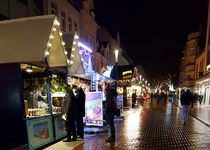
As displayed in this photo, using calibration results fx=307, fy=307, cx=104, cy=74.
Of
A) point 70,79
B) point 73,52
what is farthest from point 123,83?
point 73,52

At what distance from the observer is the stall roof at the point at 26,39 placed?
8.20 metres

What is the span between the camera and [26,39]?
28.0 feet

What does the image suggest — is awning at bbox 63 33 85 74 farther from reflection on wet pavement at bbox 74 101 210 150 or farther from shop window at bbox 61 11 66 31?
shop window at bbox 61 11 66 31

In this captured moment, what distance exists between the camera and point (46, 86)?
34.6 feet

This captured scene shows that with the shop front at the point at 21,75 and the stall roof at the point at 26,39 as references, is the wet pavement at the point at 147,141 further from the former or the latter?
the stall roof at the point at 26,39

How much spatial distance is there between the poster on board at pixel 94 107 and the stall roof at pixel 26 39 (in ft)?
14.8

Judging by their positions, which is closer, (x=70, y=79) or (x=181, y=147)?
(x=181, y=147)

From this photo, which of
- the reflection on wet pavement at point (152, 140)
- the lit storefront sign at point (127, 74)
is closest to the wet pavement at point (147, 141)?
the reflection on wet pavement at point (152, 140)

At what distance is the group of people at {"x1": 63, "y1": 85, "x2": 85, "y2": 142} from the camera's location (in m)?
10.4

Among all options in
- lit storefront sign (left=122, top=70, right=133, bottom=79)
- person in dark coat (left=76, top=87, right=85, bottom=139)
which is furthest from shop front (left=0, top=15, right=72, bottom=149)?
lit storefront sign (left=122, top=70, right=133, bottom=79)

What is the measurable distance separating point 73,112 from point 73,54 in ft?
8.21

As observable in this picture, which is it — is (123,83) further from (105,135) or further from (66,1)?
(105,135)

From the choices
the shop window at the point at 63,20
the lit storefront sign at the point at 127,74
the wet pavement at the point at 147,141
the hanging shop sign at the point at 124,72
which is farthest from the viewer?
the lit storefront sign at the point at 127,74

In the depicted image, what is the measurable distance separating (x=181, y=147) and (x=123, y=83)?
19.2 metres
